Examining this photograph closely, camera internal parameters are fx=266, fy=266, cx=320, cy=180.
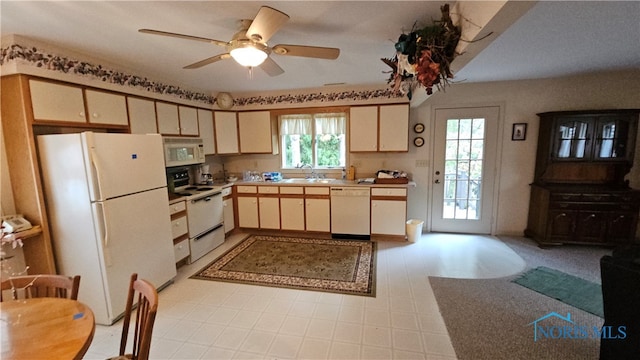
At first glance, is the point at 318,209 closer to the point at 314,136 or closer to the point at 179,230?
the point at 314,136

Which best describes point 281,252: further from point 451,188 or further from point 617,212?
point 617,212

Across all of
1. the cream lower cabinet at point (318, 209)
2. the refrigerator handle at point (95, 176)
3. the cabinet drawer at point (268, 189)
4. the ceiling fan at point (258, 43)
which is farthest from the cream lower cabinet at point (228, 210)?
the ceiling fan at point (258, 43)

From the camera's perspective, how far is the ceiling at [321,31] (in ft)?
5.53

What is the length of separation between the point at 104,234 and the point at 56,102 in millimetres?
1156

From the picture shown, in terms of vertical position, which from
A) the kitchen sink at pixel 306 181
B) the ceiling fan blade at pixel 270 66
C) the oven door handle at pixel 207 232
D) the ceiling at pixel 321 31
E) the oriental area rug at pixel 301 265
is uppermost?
the ceiling at pixel 321 31

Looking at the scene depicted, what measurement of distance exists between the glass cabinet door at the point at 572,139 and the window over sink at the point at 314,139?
292cm

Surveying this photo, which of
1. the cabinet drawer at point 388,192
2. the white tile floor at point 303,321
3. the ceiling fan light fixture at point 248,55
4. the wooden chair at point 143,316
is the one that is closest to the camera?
the wooden chair at point 143,316

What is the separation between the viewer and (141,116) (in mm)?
3004

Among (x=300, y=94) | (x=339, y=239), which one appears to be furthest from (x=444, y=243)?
(x=300, y=94)

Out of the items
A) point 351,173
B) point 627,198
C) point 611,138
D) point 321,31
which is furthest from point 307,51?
point 627,198

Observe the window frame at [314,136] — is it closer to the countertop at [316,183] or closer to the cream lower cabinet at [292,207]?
the countertop at [316,183]

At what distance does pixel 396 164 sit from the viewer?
4258mm

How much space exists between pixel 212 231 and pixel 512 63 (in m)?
4.21

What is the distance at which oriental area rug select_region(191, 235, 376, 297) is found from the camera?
9.30 ft
